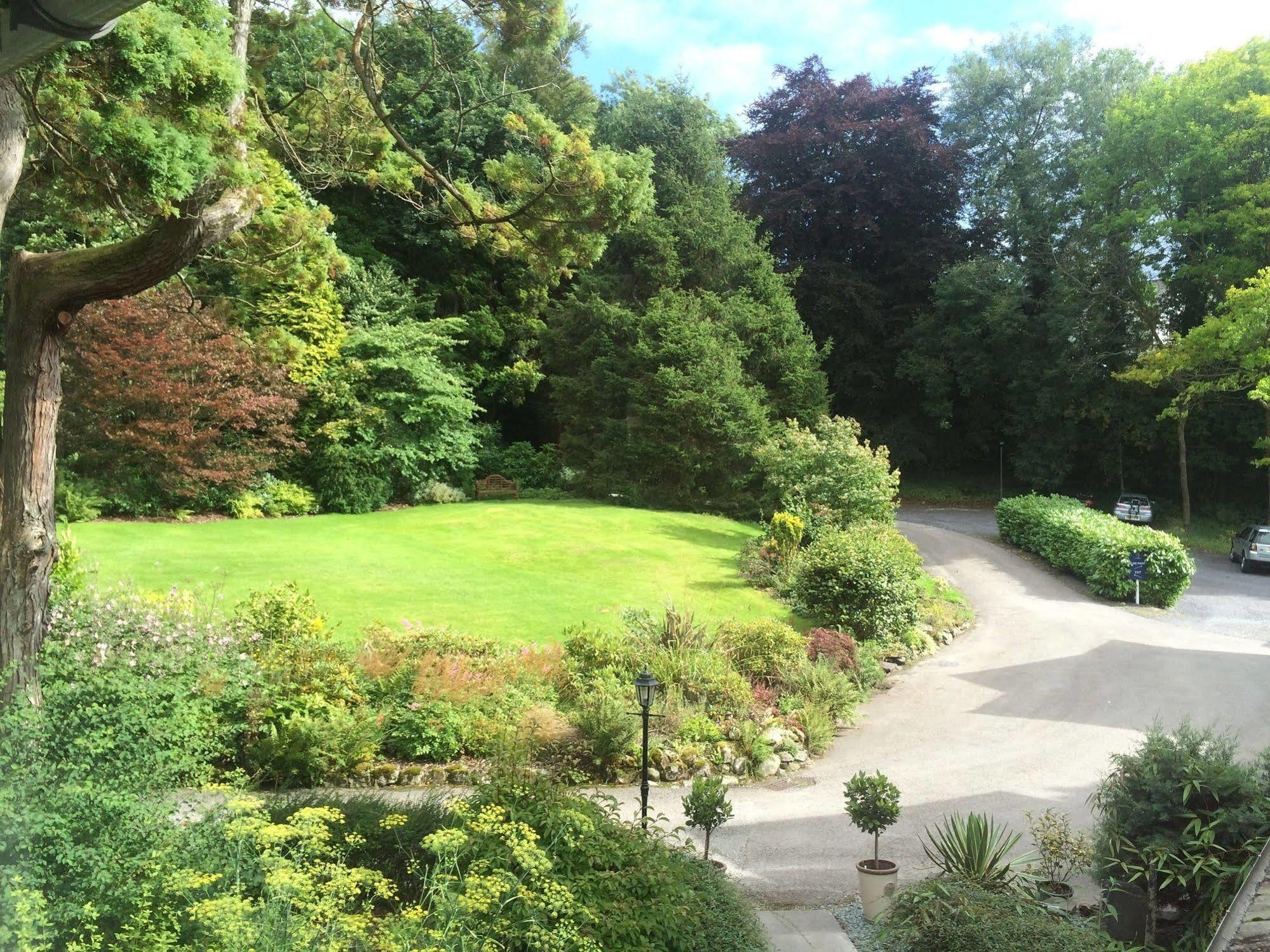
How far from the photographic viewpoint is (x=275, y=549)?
16.1 meters

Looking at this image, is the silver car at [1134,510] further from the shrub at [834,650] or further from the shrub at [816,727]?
the shrub at [816,727]

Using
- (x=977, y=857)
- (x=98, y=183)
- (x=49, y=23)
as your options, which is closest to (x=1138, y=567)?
(x=977, y=857)

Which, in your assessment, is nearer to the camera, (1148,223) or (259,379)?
(259,379)

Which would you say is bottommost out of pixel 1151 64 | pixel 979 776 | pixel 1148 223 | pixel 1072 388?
pixel 979 776

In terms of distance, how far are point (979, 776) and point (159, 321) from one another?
1717 centimetres

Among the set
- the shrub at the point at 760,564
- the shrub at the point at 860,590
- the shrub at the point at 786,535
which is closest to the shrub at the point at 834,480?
the shrub at the point at 786,535

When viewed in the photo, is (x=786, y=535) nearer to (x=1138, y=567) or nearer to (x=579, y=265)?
(x=1138, y=567)

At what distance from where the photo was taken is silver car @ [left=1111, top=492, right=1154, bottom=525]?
29422 mm

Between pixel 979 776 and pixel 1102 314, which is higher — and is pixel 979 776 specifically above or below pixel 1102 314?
below

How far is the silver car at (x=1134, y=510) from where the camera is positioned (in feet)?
96.5

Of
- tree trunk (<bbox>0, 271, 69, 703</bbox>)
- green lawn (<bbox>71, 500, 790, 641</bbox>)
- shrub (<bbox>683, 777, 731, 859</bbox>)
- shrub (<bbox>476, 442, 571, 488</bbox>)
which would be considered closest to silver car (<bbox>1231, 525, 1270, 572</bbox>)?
green lawn (<bbox>71, 500, 790, 641</bbox>)

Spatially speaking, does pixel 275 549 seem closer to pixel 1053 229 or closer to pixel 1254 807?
pixel 1254 807

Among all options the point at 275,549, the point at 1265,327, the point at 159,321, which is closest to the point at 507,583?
the point at 275,549

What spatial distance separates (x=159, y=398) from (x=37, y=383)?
41.9 feet
